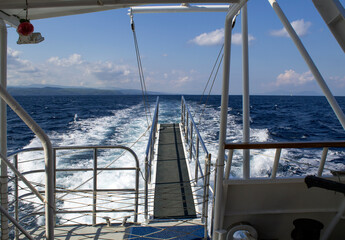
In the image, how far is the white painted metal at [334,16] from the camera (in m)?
1.42

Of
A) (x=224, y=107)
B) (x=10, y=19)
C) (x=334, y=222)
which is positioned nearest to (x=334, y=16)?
(x=224, y=107)

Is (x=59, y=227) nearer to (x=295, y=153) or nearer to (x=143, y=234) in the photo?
(x=143, y=234)

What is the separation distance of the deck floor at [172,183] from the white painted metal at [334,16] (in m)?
1.72

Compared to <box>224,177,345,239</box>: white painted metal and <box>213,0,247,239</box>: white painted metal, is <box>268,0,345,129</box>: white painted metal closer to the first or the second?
<box>213,0,247,239</box>: white painted metal

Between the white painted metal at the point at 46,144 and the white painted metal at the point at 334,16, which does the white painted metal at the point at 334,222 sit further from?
the white painted metal at the point at 46,144

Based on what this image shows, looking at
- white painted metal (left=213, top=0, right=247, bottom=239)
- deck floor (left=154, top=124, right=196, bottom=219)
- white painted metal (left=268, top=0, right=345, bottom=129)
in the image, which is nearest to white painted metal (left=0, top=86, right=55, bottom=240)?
deck floor (left=154, top=124, right=196, bottom=219)

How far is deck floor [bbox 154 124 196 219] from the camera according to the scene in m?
3.10

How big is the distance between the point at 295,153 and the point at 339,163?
1209mm

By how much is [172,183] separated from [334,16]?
9.55 feet

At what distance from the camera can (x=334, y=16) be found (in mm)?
1447

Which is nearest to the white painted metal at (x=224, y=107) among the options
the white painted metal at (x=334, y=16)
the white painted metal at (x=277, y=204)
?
the white painted metal at (x=277, y=204)

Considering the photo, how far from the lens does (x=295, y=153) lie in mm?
8633

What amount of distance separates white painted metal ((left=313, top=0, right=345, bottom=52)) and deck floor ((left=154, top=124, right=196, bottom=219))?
1.72 metres

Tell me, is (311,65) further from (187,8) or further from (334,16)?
(187,8)
